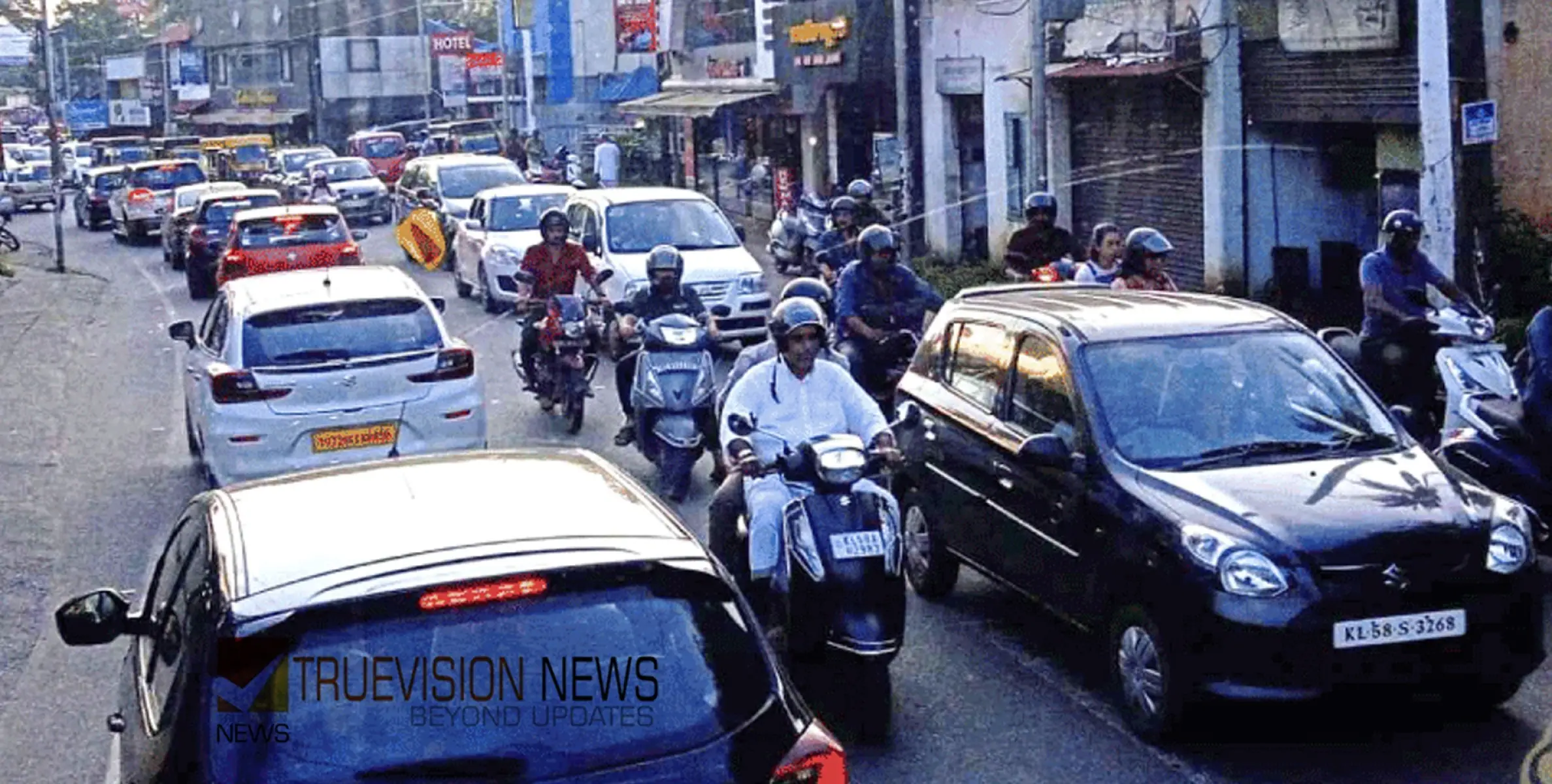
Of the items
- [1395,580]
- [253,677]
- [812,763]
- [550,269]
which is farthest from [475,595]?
[550,269]

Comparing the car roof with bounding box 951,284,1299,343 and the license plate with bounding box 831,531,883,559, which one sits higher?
the car roof with bounding box 951,284,1299,343

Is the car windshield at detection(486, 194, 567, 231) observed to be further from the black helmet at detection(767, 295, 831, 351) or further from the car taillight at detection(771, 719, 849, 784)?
the car taillight at detection(771, 719, 849, 784)

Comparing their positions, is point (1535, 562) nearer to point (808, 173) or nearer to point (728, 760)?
point (728, 760)

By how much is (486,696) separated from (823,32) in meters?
30.6

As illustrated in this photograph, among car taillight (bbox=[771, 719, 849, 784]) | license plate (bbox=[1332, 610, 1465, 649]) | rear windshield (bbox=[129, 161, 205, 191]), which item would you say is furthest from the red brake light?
rear windshield (bbox=[129, 161, 205, 191])

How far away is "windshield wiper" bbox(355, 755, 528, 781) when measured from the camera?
4242 millimetres

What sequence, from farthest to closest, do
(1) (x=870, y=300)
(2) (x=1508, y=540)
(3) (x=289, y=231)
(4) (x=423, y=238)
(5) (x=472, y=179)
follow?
(5) (x=472, y=179) < (4) (x=423, y=238) < (3) (x=289, y=231) < (1) (x=870, y=300) < (2) (x=1508, y=540)

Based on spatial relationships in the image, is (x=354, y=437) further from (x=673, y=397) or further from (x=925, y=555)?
(x=925, y=555)

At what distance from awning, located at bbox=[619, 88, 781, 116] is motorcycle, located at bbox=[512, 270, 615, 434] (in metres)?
21.4

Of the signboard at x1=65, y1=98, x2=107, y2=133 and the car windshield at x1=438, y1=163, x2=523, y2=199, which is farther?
the signboard at x1=65, y1=98, x2=107, y2=133

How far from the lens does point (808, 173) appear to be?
37.9 metres

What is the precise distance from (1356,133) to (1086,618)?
43.2 feet

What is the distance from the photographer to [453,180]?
33.8 metres

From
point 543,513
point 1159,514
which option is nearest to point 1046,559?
point 1159,514
